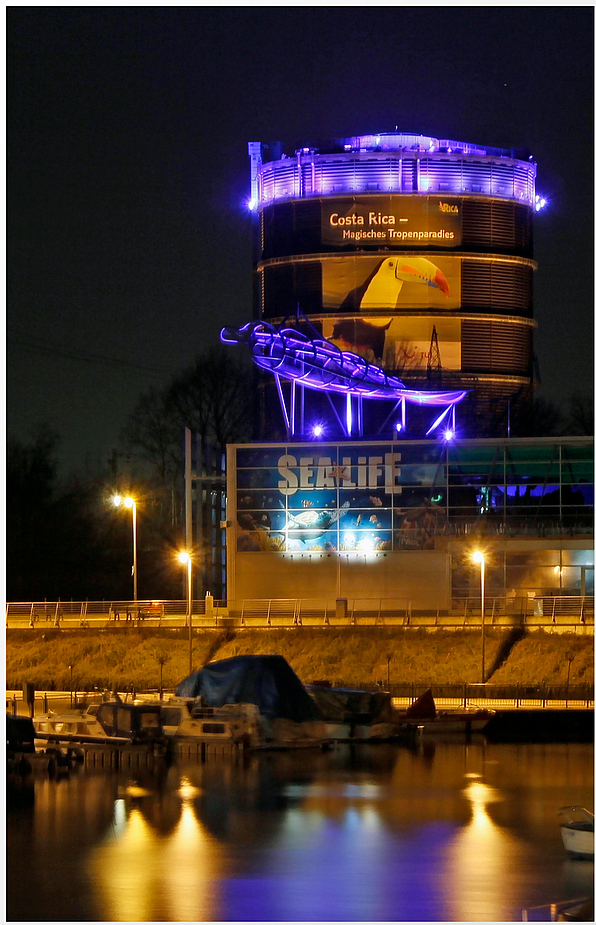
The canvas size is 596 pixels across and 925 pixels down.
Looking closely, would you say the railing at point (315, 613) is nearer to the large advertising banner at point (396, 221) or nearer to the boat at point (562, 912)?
the boat at point (562, 912)

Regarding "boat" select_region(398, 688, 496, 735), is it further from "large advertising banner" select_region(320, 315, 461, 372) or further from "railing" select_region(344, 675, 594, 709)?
"large advertising banner" select_region(320, 315, 461, 372)

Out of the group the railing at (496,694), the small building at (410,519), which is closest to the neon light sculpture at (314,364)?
the small building at (410,519)

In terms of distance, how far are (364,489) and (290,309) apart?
97.1ft

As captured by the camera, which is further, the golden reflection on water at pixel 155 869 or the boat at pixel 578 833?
the boat at pixel 578 833

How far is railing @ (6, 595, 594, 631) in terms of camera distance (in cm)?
6412

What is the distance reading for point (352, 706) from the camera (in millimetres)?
48656

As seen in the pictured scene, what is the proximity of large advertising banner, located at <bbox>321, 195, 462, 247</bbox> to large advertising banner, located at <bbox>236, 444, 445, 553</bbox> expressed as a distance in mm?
28828

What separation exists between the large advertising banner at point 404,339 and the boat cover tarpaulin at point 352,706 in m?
50.8

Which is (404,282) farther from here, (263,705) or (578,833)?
(578,833)

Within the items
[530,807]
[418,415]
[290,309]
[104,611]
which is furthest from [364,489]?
[530,807]

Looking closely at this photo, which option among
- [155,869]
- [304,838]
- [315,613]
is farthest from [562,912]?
[315,613]

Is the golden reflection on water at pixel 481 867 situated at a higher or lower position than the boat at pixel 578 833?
lower

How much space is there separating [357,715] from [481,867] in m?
17.3

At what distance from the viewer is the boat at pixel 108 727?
45.9 m
